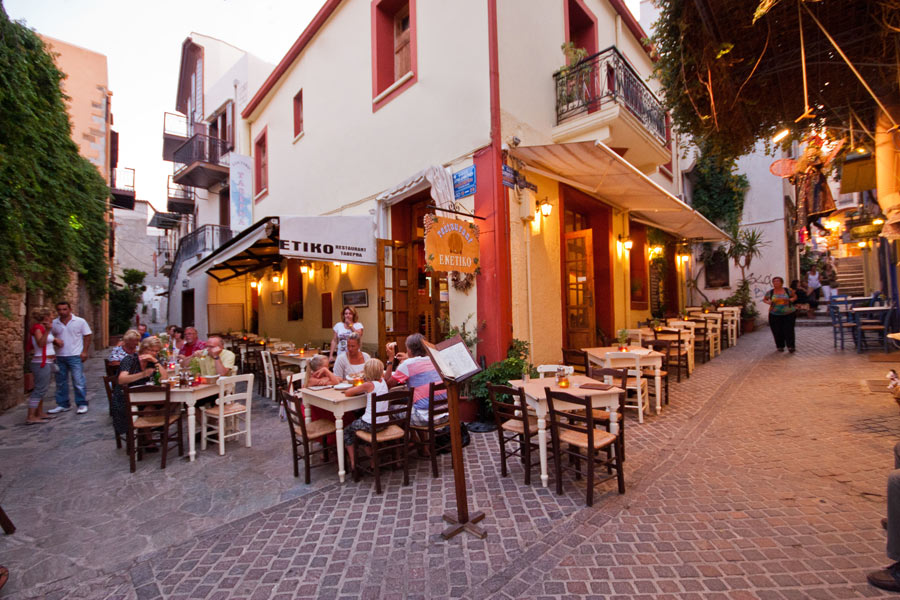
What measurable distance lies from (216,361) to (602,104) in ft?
23.3

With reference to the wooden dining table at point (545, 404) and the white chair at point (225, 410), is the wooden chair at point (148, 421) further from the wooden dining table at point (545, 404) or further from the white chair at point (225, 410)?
the wooden dining table at point (545, 404)

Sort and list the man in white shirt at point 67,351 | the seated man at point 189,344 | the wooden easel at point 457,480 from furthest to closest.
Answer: the man in white shirt at point 67,351 < the seated man at point 189,344 < the wooden easel at point 457,480

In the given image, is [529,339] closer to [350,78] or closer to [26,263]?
[350,78]

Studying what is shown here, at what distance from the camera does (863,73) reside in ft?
12.4

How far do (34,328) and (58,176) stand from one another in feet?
11.2

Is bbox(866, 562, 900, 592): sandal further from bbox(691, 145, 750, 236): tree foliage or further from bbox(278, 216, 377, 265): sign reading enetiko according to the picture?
bbox(691, 145, 750, 236): tree foliage

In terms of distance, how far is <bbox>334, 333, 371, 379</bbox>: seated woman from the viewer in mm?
5189

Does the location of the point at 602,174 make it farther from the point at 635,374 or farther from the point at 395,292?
the point at 395,292

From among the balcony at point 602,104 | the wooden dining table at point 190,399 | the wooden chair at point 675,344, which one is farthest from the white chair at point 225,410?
the wooden chair at point 675,344

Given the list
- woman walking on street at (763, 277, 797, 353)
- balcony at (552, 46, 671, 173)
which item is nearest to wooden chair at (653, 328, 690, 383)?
woman walking on street at (763, 277, 797, 353)

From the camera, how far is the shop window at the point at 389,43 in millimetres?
7945

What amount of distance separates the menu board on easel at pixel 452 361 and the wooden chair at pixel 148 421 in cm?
359

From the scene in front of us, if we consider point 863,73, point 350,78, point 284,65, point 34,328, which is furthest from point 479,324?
point 284,65

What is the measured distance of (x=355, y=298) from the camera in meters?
8.81
